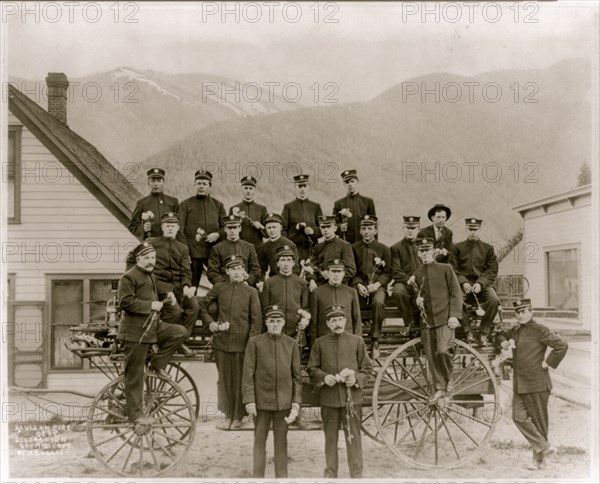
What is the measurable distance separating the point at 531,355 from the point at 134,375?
13.1 feet

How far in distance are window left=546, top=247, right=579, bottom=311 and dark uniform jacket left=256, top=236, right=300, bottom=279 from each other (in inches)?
133

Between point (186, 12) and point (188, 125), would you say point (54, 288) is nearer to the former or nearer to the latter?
point (188, 125)

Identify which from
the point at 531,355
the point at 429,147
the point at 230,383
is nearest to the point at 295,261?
the point at 230,383

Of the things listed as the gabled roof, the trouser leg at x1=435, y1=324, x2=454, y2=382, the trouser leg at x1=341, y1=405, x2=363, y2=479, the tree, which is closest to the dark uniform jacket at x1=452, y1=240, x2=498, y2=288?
the trouser leg at x1=435, y1=324, x2=454, y2=382

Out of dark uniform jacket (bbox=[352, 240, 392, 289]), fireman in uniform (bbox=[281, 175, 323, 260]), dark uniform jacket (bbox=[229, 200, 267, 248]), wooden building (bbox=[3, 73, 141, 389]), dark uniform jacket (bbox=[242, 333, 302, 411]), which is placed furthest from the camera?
wooden building (bbox=[3, 73, 141, 389])

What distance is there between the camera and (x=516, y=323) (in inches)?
256

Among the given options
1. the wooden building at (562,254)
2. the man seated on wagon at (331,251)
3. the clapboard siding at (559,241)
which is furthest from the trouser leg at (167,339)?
the clapboard siding at (559,241)

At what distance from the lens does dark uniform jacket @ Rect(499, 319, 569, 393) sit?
248 inches

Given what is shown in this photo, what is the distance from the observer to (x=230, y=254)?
21.3 feet

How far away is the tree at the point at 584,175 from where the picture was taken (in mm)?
7359

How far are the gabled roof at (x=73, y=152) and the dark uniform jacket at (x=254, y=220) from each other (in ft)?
6.08

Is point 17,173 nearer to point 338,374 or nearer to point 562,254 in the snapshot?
point 338,374

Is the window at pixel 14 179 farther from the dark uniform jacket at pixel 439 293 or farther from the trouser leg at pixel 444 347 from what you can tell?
the trouser leg at pixel 444 347

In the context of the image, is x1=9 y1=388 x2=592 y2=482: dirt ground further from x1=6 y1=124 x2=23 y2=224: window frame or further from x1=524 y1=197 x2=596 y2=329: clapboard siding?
x1=6 y1=124 x2=23 y2=224: window frame
